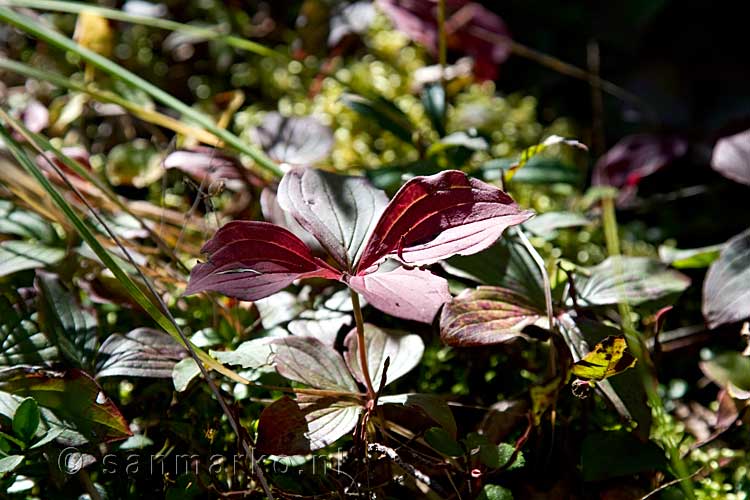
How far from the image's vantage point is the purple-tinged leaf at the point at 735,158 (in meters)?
1.09

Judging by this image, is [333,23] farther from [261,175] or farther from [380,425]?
[380,425]

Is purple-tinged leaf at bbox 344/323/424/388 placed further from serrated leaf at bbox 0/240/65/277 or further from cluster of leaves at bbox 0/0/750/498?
serrated leaf at bbox 0/240/65/277

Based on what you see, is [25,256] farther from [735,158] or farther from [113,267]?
[735,158]

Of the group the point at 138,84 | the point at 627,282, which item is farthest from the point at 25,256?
the point at 627,282

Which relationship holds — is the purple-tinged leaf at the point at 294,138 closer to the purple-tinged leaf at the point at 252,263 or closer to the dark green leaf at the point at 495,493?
the purple-tinged leaf at the point at 252,263

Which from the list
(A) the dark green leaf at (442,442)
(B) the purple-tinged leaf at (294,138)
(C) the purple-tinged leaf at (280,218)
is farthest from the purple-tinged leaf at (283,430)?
(B) the purple-tinged leaf at (294,138)

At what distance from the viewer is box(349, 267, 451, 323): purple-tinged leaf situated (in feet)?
2.19

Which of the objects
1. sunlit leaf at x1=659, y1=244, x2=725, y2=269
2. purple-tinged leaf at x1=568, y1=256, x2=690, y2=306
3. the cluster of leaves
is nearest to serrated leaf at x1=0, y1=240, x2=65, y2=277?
the cluster of leaves

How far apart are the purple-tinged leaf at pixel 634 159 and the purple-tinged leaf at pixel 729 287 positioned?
1.29ft

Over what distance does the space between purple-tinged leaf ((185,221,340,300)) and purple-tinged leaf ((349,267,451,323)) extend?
0.15 feet

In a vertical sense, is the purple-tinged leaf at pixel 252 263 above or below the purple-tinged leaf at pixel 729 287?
above

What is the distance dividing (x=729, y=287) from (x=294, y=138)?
Result: 66 centimetres

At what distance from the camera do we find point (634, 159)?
1411 mm

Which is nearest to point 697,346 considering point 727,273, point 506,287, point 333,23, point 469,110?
point 727,273
